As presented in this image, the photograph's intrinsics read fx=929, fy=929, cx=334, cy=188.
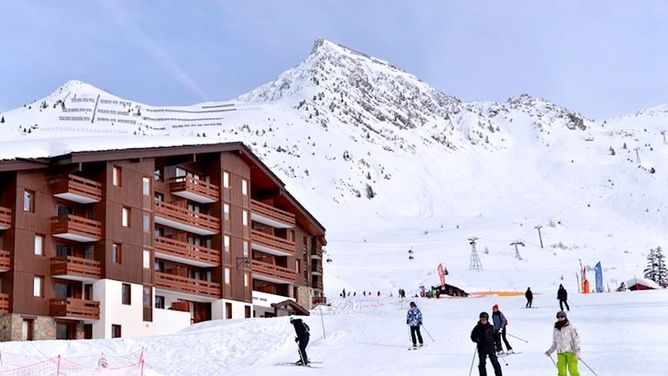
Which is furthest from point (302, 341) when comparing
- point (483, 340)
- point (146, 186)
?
point (146, 186)

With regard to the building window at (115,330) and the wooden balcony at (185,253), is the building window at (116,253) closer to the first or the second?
the building window at (115,330)

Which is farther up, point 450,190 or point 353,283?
point 450,190

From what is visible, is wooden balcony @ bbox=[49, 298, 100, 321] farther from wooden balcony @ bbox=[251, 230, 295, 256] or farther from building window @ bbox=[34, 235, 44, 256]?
wooden balcony @ bbox=[251, 230, 295, 256]

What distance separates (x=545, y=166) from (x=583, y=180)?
12536 millimetres

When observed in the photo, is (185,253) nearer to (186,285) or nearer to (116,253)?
(186,285)

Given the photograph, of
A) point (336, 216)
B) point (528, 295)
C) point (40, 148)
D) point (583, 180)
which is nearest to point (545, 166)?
point (583, 180)

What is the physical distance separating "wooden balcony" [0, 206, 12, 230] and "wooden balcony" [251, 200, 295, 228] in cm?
2057

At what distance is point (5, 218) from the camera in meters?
41.4

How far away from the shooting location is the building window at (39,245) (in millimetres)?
43125

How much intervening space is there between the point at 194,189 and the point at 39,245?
11938 millimetres

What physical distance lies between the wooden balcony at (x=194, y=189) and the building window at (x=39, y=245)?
10.5 m

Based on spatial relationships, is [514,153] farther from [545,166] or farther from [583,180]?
[583,180]

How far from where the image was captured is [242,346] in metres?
33.9

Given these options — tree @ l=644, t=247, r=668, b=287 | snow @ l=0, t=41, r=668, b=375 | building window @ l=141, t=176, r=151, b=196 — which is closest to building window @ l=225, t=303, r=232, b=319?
snow @ l=0, t=41, r=668, b=375
